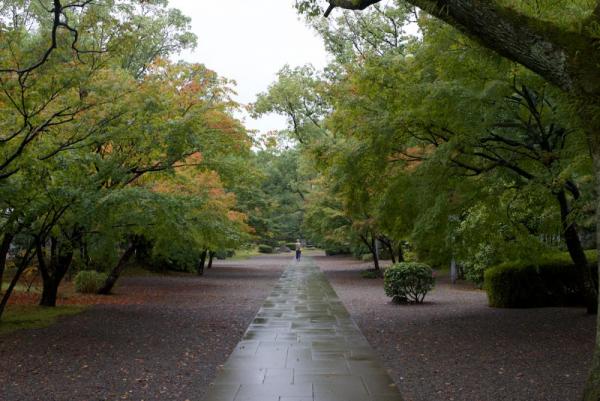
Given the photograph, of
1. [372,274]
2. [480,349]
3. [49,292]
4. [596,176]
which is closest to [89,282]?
[49,292]

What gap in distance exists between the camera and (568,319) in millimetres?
9844

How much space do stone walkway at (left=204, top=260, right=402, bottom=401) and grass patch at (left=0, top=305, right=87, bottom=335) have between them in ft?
11.5

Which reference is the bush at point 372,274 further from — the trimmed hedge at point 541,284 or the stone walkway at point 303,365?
the stone walkway at point 303,365

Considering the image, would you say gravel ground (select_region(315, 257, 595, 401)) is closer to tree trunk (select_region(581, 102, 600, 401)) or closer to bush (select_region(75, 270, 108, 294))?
tree trunk (select_region(581, 102, 600, 401))

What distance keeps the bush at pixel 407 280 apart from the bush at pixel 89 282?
864 centimetres

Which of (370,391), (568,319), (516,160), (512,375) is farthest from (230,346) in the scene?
(568,319)

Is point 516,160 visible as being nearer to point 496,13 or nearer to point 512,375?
point 512,375

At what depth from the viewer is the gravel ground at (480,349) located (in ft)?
Answer: 17.3

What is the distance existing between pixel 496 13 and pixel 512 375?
4055 mm

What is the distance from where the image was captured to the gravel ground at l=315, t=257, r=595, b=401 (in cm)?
527

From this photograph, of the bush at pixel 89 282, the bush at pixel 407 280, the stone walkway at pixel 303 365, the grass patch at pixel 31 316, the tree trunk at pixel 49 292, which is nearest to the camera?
the stone walkway at pixel 303 365

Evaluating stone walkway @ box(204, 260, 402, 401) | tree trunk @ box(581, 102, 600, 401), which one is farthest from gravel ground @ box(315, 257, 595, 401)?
tree trunk @ box(581, 102, 600, 401)

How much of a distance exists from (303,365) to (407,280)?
24.6ft

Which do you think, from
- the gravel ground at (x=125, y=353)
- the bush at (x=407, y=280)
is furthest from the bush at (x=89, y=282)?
the bush at (x=407, y=280)
